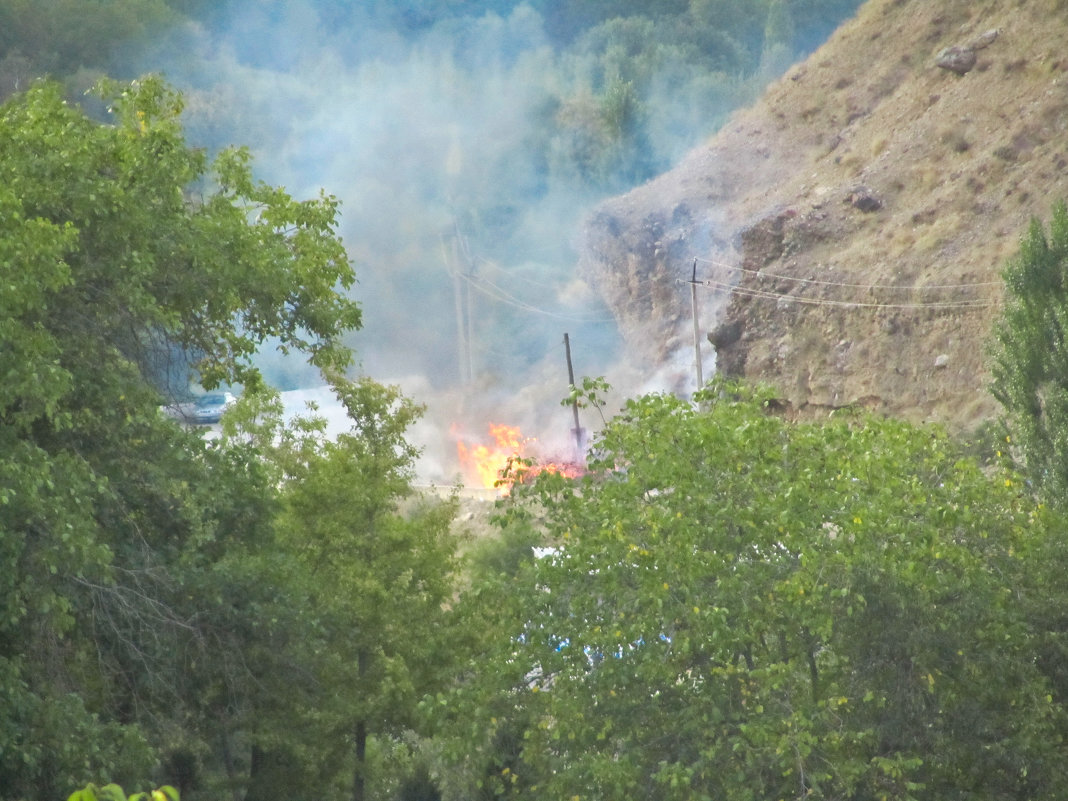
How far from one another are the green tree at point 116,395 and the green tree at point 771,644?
3.21 metres

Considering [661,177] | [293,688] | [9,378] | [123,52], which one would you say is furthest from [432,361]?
[9,378]

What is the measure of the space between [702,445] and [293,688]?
5635mm

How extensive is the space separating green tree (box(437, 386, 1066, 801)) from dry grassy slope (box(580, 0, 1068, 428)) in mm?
22710

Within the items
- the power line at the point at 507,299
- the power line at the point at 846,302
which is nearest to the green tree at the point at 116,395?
the power line at the point at 846,302

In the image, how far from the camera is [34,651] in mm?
12422

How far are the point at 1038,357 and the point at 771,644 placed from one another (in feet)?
49.4

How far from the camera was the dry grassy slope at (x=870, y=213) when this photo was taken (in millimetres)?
44625

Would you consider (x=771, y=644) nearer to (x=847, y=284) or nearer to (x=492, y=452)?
(x=847, y=284)

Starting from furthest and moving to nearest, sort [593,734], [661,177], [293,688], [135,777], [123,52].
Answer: [123,52]
[661,177]
[293,688]
[593,734]
[135,777]

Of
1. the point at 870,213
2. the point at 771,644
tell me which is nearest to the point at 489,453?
Answer: the point at 870,213

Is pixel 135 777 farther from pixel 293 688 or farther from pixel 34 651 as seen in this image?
pixel 293 688

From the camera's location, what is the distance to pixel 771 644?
13258 mm

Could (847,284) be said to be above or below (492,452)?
below

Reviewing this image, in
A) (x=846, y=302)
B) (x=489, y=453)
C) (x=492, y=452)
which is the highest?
(x=492, y=452)
